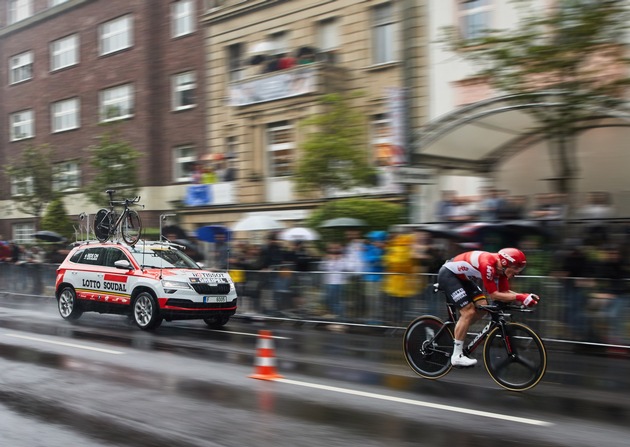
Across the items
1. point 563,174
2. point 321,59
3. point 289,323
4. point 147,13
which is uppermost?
point 147,13

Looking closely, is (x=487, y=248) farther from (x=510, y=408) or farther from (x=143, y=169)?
(x=143, y=169)

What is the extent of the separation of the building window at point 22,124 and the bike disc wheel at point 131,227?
2433 cm

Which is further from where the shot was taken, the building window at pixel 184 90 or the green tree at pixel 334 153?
the building window at pixel 184 90

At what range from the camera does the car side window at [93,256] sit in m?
15.0

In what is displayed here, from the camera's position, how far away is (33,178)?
1160 inches

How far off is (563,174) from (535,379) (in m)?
6.81

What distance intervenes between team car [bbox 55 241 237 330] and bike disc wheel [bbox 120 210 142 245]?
400 millimetres

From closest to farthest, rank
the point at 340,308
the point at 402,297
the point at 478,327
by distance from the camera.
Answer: the point at 478,327
the point at 402,297
the point at 340,308

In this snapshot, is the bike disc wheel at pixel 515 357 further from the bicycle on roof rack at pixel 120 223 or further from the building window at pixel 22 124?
the building window at pixel 22 124

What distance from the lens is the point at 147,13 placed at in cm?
3066

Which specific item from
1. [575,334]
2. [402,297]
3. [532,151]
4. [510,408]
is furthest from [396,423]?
[532,151]

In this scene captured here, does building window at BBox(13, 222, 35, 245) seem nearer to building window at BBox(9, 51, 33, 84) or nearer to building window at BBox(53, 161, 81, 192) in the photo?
building window at BBox(53, 161, 81, 192)

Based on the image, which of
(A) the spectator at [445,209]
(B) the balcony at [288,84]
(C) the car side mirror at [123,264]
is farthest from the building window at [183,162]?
(A) the spectator at [445,209]

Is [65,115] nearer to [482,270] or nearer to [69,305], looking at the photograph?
[69,305]
